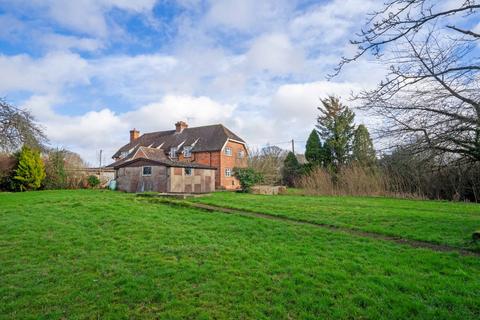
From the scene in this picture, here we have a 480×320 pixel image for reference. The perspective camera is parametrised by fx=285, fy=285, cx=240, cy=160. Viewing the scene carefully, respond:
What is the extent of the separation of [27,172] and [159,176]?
10016 mm

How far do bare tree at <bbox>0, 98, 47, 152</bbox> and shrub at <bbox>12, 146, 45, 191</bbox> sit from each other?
16.9 metres

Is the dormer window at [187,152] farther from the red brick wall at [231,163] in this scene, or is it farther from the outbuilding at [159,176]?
the outbuilding at [159,176]

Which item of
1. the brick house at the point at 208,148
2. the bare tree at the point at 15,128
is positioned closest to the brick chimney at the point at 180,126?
the brick house at the point at 208,148

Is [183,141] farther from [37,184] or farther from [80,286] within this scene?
[80,286]

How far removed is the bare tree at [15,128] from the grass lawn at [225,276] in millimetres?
2288

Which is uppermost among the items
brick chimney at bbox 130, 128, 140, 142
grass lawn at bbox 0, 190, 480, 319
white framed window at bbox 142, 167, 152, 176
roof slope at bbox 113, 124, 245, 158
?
brick chimney at bbox 130, 128, 140, 142

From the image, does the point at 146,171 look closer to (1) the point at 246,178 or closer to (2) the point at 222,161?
(1) the point at 246,178

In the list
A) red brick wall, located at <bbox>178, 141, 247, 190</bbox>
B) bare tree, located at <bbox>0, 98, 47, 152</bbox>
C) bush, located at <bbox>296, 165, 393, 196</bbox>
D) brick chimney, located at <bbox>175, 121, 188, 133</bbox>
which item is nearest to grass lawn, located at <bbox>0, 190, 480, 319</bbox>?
bare tree, located at <bbox>0, 98, 47, 152</bbox>

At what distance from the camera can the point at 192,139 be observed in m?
32.6

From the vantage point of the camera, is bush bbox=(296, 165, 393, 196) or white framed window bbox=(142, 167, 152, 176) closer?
bush bbox=(296, 165, 393, 196)

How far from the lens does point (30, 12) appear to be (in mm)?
8336

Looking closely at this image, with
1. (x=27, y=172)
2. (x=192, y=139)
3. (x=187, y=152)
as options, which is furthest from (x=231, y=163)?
(x=27, y=172)

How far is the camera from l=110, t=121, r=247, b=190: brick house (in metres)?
29.9

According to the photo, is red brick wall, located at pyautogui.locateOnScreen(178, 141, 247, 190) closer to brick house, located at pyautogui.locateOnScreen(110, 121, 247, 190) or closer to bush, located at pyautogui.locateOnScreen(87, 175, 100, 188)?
brick house, located at pyautogui.locateOnScreen(110, 121, 247, 190)
